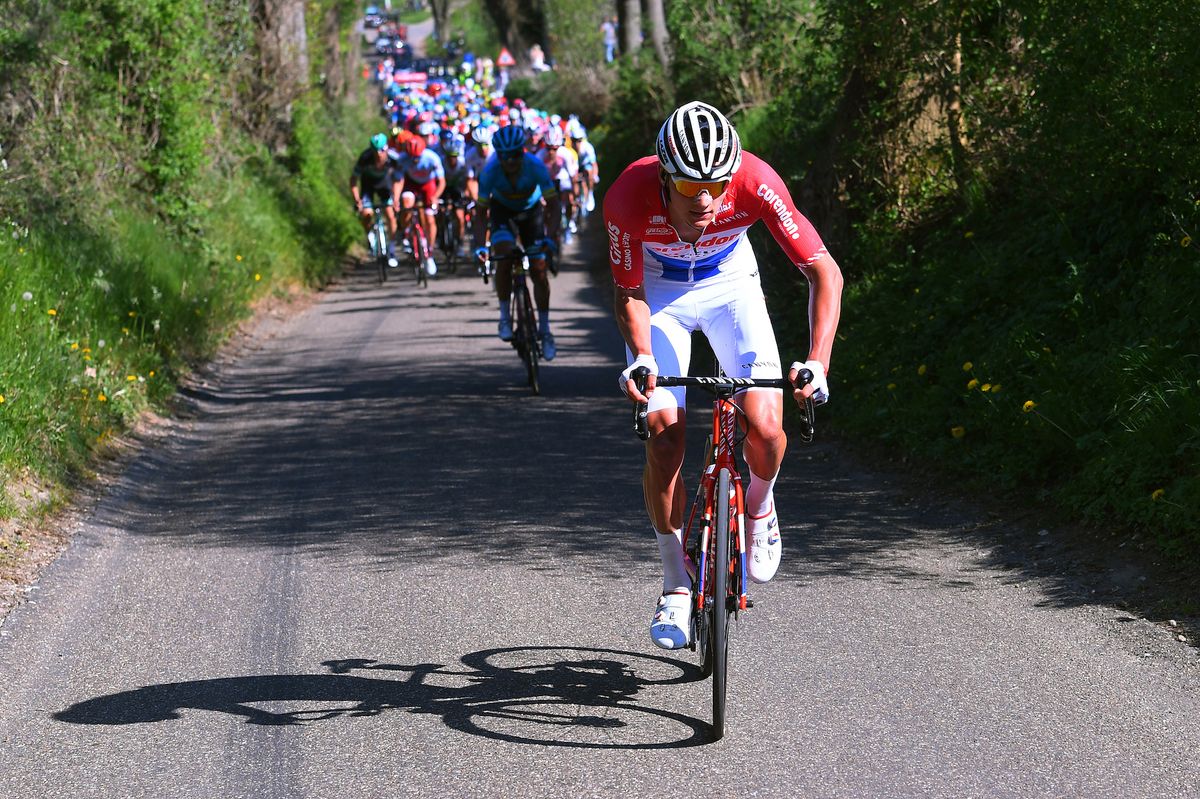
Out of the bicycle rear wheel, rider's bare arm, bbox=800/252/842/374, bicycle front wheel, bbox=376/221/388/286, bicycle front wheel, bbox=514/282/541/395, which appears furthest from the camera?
bicycle front wheel, bbox=376/221/388/286

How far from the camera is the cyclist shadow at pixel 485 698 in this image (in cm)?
521

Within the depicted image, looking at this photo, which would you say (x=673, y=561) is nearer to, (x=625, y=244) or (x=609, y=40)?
(x=625, y=244)

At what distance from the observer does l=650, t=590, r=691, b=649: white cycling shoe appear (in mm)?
5352

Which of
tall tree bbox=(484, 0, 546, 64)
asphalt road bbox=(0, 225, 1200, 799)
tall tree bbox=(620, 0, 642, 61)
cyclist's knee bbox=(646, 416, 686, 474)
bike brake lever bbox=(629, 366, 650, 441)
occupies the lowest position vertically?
asphalt road bbox=(0, 225, 1200, 799)

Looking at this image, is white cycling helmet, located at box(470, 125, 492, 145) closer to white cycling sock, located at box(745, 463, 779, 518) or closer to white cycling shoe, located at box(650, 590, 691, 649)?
white cycling sock, located at box(745, 463, 779, 518)

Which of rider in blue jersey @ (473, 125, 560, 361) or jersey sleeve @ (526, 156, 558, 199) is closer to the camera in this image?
rider in blue jersey @ (473, 125, 560, 361)

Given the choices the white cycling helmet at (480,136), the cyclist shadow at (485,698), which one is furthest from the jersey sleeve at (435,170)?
the cyclist shadow at (485,698)

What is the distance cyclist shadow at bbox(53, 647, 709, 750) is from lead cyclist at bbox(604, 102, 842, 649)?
35 centimetres

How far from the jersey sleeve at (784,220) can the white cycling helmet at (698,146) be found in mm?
329

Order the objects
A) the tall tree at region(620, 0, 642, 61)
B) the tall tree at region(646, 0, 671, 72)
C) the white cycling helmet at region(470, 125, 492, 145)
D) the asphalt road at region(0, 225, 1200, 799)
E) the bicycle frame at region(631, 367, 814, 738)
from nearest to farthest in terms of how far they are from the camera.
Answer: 1. the asphalt road at region(0, 225, 1200, 799)
2. the bicycle frame at region(631, 367, 814, 738)
3. the white cycling helmet at region(470, 125, 492, 145)
4. the tall tree at region(646, 0, 671, 72)
5. the tall tree at region(620, 0, 642, 61)

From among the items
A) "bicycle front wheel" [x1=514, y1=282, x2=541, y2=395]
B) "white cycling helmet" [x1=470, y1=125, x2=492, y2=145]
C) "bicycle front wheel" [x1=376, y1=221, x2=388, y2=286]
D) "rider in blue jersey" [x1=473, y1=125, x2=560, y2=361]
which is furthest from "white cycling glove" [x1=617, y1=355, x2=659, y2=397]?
"bicycle front wheel" [x1=376, y1=221, x2=388, y2=286]

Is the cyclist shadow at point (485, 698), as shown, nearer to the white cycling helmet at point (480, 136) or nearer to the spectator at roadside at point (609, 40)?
the white cycling helmet at point (480, 136)

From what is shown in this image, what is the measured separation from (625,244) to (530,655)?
1695 mm

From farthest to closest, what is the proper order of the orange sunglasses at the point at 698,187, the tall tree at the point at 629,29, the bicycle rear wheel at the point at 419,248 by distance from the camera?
the tall tree at the point at 629,29 → the bicycle rear wheel at the point at 419,248 → the orange sunglasses at the point at 698,187
